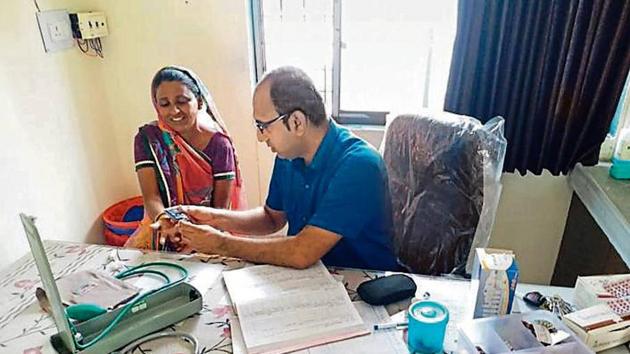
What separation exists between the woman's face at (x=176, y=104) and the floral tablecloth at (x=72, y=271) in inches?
23.9

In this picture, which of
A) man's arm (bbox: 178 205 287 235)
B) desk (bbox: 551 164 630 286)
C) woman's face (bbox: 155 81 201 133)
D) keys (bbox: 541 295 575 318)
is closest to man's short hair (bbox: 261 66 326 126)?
man's arm (bbox: 178 205 287 235)

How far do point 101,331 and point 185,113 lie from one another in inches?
38.8

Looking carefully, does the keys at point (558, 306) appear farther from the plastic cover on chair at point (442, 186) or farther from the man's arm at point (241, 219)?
the man's arm at point (241, 219)

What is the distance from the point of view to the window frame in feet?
7.18

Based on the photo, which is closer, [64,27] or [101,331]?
[101,331]

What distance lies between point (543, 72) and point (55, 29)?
204 centimetres

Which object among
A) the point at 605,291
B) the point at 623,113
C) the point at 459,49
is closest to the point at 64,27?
the point at 459,49

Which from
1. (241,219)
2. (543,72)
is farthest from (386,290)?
(543,72)

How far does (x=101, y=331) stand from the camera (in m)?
1.02

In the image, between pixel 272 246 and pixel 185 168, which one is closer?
pixel 272 246

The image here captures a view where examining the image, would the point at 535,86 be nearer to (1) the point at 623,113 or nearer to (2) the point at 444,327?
(1) the point at 623,113

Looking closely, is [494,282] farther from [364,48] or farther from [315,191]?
[364,48]

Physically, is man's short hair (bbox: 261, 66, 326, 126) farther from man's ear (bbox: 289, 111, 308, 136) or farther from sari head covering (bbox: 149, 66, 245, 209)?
sari head covering (bbox: 149, 66, 245, 209)

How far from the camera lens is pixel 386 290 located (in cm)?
112
